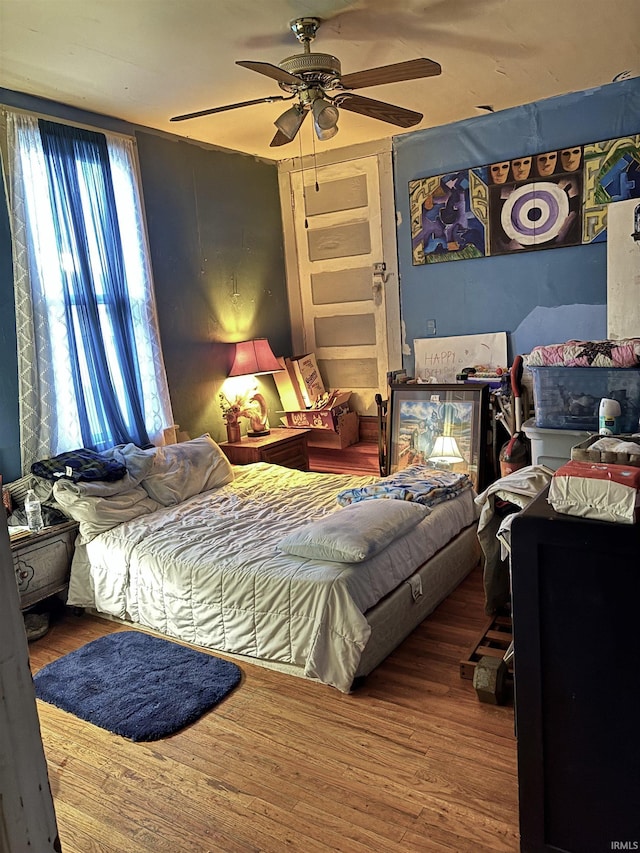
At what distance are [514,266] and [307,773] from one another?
355cm

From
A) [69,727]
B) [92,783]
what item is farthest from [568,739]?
[69,727]

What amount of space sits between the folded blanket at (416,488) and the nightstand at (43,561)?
58.7 inches

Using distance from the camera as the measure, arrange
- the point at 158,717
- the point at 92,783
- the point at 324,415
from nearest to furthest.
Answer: the point at 92,783, the point at 158,717, the point at 324,415

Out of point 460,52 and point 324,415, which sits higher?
point 460,52

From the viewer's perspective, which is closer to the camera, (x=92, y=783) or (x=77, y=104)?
(x=92, y=783)

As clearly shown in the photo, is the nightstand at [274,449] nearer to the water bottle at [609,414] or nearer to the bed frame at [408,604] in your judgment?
the bed frame at [408,604]

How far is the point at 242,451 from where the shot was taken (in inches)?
182

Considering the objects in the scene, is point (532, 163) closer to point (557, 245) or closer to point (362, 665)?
point (557, 245)

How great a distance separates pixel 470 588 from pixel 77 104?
3524 mm

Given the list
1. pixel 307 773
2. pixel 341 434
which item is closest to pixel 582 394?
pixel 307 773

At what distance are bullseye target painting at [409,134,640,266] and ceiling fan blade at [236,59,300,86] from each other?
6.92ft

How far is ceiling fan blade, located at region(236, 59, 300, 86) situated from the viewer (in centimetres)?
244

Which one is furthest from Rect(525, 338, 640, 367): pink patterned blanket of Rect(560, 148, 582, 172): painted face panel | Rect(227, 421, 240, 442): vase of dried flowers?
Rect(227, 421, 240, 442): vase of dried flowers

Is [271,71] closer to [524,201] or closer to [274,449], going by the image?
[524,201]
